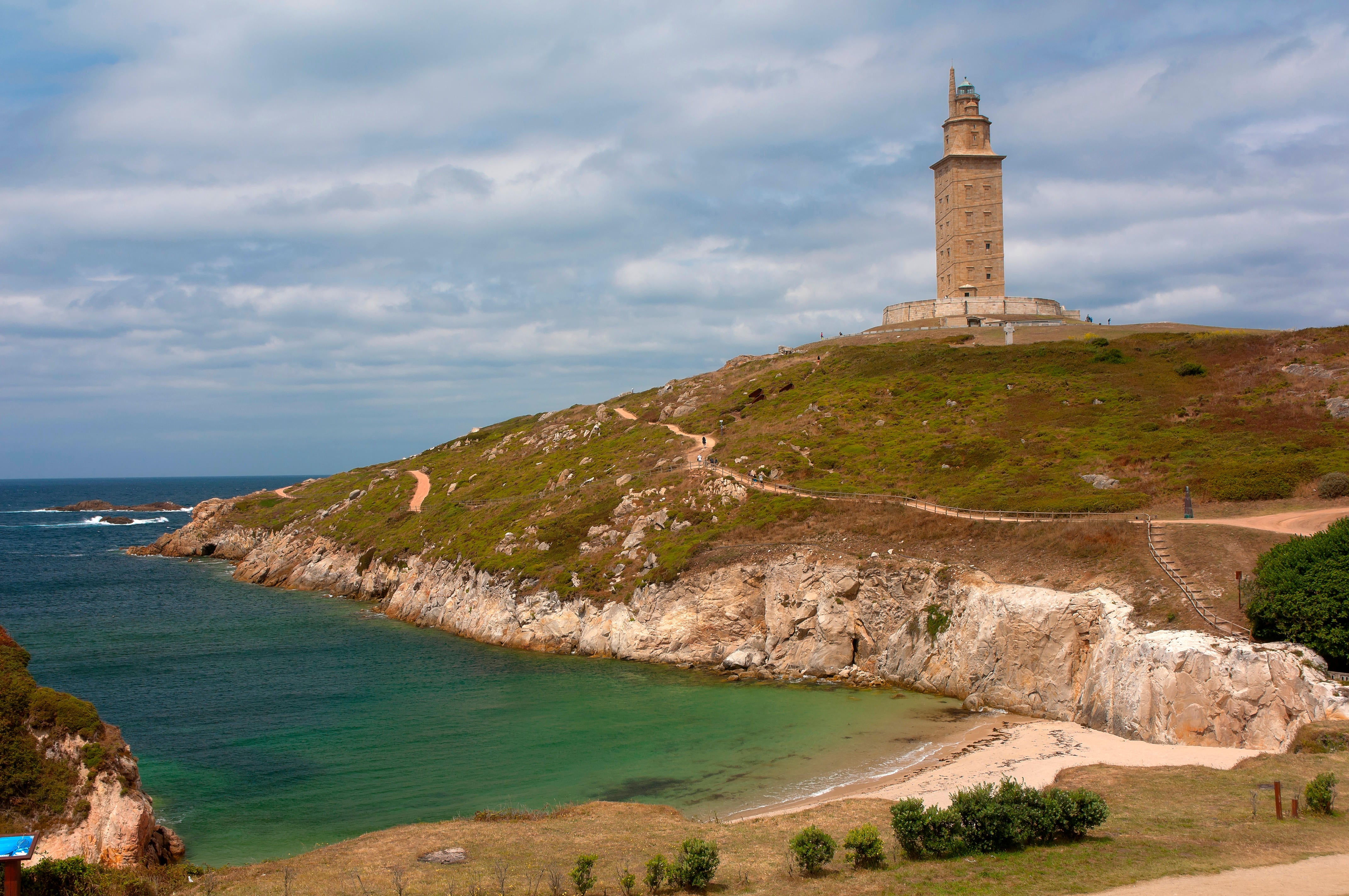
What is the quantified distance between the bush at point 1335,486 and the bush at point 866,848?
4328cm

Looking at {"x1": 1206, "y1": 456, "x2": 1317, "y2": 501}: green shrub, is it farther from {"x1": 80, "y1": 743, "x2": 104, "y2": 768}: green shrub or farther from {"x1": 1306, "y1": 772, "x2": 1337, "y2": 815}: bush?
{"x1": 80, "y1": 743, "x2": 104, "y2": 768}: green shrub

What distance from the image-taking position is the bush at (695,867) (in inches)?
731

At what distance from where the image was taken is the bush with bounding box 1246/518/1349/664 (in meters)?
30.4

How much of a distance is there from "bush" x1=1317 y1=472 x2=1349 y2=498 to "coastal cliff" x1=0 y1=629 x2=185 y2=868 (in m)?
59.9

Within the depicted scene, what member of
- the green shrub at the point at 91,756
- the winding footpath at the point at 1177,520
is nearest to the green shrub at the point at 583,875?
the green shrub at the point at 91,756

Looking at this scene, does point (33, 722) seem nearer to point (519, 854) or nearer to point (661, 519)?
point (519, 854)

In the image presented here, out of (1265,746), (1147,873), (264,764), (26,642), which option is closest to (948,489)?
(1265,746)

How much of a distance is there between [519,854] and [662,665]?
32.8 meters

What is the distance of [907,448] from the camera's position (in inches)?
2798

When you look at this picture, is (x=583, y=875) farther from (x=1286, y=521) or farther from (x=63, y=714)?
(x=1286, y=521)

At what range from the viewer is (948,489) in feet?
198

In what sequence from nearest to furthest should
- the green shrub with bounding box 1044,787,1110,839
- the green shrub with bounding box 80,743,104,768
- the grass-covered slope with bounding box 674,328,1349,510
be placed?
1. the green shrub with bounding box 1044,787,1110,839
2. the green shrub with bounding box 80,743,104,768
3. the grass-covered slope with bounding box 674,328,1349,510

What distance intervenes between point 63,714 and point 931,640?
40.8 m

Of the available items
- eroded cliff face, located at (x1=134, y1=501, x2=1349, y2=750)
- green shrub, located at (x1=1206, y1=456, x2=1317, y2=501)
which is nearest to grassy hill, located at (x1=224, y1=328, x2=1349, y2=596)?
green shrub, located at (x1=1206, y1=456, x2=1317, y2=501)
